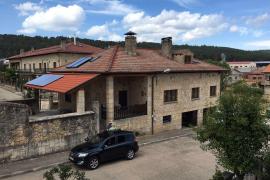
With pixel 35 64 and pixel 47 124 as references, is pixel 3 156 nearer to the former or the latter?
pixel 47 124

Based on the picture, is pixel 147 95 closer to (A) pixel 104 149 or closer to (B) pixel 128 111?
(B) pixel 128 111

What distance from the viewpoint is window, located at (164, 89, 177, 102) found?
2456 centimetres

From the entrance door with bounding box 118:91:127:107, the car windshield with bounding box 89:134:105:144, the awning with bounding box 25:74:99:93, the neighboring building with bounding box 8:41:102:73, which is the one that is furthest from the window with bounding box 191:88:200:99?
the neighboring building with bounding box 8:41:102:73

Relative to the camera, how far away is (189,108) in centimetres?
2664

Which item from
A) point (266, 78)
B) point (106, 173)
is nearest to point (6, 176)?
point (106, 173)

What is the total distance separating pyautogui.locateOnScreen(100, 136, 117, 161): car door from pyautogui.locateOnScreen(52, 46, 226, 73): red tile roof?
18.1ft

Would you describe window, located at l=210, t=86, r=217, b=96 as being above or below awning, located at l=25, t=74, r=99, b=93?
below

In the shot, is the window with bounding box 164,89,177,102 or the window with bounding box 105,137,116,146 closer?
the window with bounding box 105,137,116,146

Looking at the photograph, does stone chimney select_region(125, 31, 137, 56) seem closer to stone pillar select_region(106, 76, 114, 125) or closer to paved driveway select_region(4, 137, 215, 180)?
stone pillar select_region(106, 76, 114, 125)

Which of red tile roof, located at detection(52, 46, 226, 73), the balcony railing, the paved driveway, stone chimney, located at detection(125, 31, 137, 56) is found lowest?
the paved driveway

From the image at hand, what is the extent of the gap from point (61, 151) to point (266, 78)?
54462mm

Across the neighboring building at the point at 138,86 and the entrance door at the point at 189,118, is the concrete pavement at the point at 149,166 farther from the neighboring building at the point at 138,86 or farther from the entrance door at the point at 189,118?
the entrance door at the point at 189,118

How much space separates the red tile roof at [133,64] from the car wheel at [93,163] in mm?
6617

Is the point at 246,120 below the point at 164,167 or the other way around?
the other way around
